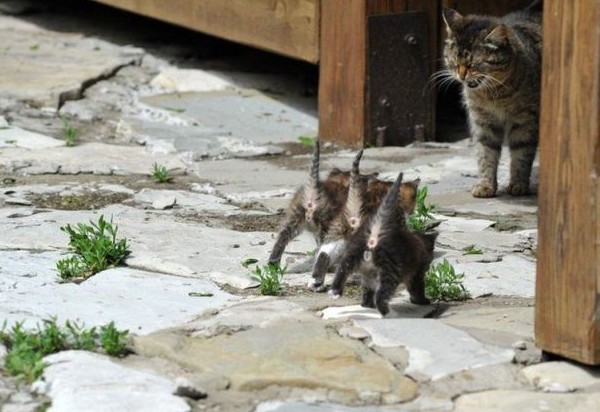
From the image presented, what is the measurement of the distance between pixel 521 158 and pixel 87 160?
254 cm

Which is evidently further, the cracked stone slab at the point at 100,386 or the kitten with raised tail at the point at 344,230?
the kitten with raised tail at the point at 344,230

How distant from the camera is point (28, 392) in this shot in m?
3.91

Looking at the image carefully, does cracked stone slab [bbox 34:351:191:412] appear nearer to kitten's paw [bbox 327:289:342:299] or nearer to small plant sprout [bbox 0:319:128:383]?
small plant sprout [bbox 0:319:128:383]

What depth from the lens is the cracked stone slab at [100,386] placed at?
12.4 feet

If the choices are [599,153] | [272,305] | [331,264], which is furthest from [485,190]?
[599,153]

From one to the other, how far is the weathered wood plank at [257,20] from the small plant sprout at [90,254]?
3450 millimetres

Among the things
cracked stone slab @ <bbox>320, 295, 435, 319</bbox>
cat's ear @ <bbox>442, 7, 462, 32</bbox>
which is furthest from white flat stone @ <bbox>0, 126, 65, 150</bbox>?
cracked stone slab @ <bbox>320, 295, 435, 319</bbox>

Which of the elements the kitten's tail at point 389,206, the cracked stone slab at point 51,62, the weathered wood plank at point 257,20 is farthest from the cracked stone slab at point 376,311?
the cracked stone slab at point 51,62

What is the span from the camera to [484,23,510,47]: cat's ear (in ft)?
23.9

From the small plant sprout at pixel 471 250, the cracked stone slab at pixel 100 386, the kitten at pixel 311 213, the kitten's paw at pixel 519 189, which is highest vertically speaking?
the kitten at pixel 311 213

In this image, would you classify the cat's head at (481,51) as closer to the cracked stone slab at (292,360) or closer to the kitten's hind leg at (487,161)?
the kitten's hind leg at (487,161)

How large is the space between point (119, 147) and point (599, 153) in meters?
4.72

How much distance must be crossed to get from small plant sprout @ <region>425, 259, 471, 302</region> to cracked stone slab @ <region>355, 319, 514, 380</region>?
50 centimetres

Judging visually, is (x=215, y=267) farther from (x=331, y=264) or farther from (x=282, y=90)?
(x=282, y=90)
